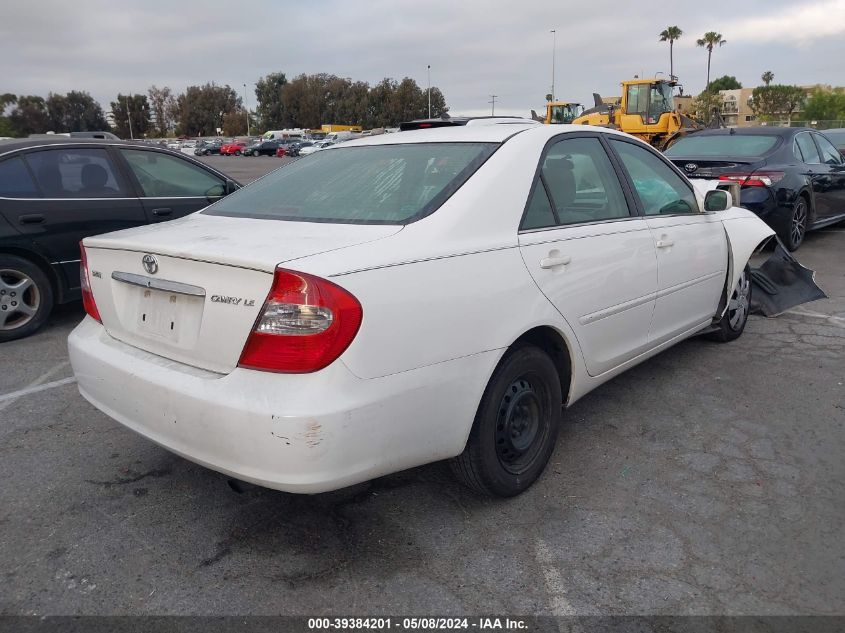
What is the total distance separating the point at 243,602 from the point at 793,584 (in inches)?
75.8

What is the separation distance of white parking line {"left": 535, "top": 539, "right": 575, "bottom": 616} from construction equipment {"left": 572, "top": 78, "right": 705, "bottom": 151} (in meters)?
19.8

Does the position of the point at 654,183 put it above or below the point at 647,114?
below

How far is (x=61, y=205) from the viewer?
561cm

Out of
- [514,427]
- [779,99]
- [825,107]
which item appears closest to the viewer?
[514,427]

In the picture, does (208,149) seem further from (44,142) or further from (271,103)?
(44,142)

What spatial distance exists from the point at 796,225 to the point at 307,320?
8029 millimetres

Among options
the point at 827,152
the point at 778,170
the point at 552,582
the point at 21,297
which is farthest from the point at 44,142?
the point at 827,152

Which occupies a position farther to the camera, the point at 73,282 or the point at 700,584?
the point at 73,282

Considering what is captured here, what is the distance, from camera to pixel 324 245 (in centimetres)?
244

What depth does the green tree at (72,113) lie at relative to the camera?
95.7 m

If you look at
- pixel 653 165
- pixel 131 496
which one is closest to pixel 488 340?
pixel 131 496

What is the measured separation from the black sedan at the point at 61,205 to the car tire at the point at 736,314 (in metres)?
4.26

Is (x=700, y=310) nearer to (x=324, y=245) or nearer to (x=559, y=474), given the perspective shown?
(x=559, y=474)

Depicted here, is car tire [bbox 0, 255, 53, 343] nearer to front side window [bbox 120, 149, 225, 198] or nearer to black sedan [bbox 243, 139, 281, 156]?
front side window [bbox 120, 149, 225, 198]
